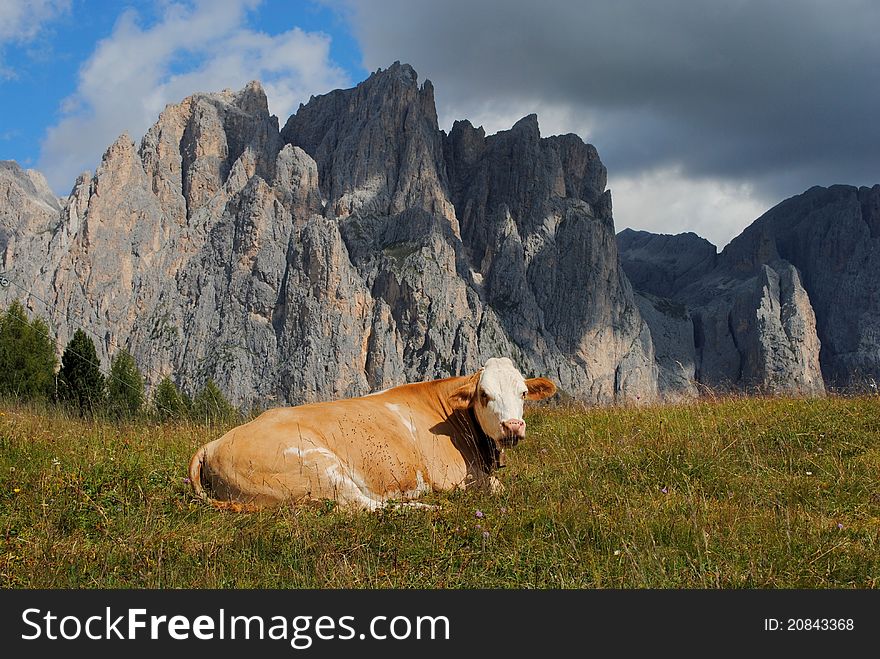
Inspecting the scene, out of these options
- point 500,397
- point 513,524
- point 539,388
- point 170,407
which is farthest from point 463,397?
point 170,407

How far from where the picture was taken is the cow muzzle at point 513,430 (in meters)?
8.04

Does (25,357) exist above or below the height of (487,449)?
above

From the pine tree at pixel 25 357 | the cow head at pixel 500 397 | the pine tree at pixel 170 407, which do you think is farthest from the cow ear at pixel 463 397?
the pine tree at pixel 25 357

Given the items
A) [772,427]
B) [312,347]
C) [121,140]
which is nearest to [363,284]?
[312,347]

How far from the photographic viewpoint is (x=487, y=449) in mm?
8938

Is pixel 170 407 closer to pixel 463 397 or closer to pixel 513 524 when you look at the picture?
pixel 463 397

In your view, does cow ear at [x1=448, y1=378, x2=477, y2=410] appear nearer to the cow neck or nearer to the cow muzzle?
the cow neck

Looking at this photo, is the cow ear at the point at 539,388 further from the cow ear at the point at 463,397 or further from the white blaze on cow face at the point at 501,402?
the cow ear at the point at 463,397

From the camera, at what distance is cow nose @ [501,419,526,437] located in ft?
26.3

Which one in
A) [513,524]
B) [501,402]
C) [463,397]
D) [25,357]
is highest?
[25,357]

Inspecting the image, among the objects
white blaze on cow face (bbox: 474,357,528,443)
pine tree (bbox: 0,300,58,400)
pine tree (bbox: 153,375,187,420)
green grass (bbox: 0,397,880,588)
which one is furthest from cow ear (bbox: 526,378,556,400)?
pine tree (bbox: 0,300,58,400)

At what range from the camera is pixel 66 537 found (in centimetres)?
619

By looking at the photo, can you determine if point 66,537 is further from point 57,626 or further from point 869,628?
point 869,628

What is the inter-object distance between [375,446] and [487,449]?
1754 mm
